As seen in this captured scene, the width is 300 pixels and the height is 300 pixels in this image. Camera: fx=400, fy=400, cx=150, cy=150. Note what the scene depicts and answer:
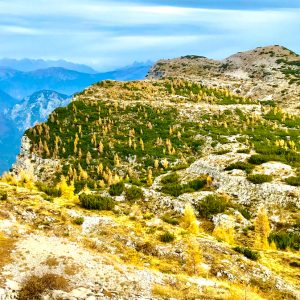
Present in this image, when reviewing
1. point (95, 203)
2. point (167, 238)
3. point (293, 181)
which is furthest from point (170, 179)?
point (167, 238)

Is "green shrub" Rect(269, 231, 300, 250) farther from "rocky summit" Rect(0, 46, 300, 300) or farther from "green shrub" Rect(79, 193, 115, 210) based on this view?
"green shrub" Rect(79, 193, 115, 210)

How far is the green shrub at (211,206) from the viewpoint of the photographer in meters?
33.8

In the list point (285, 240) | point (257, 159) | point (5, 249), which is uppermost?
point (257, 159)

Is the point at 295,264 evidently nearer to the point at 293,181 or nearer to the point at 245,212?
the point at 245,212

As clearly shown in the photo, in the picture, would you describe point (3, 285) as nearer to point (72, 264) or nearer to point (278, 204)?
point (72, 264)

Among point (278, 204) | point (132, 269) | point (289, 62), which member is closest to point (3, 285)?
point (132, 269)

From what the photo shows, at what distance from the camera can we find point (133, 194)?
3719cm

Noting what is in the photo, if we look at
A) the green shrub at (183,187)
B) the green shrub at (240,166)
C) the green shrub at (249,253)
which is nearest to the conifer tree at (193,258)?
the green shrub at (249,253)

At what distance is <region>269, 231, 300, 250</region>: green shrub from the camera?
2831 centimetres

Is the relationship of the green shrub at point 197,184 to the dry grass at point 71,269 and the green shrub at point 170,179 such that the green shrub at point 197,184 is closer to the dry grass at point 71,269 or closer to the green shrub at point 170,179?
the green shrub at point 170,179

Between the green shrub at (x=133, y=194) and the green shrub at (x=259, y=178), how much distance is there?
1025 centimetres

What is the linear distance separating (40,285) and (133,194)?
69.3 ft

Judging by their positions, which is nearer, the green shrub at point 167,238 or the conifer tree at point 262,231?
the green shrub at point 167,238

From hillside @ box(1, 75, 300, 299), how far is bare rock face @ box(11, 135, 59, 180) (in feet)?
0.84
